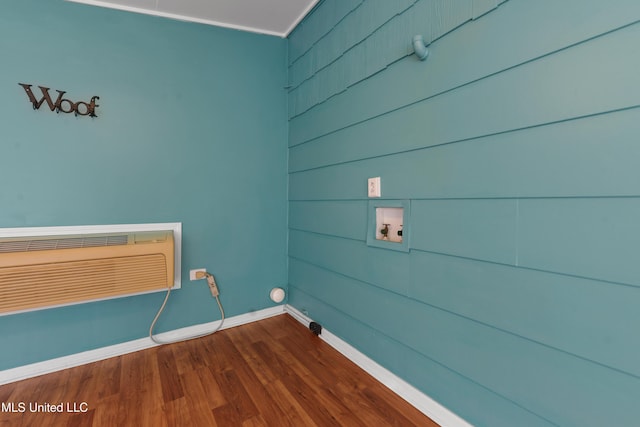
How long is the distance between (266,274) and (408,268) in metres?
1.42

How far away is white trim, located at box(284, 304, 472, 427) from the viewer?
129 cm

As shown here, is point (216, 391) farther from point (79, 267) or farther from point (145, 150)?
point (145, 150)

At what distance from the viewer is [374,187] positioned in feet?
5.35

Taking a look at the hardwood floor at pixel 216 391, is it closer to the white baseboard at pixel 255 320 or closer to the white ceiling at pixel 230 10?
the white baseboard at pixel 255 320

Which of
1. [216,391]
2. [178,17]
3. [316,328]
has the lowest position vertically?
[216,391]

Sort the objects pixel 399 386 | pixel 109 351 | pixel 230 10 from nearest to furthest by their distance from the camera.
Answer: pixel 399 386 → pixel 109 351 → pixel 230 10

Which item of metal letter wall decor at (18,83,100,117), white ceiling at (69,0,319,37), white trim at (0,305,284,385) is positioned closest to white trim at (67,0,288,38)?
white ceiling at (69,0,319,37)

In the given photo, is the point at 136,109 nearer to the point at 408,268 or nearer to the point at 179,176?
the point at 179,176

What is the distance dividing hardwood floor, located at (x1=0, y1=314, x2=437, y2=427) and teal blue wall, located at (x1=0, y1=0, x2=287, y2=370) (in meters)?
0.28

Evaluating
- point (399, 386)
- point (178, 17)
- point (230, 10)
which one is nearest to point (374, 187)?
point (399, 386)

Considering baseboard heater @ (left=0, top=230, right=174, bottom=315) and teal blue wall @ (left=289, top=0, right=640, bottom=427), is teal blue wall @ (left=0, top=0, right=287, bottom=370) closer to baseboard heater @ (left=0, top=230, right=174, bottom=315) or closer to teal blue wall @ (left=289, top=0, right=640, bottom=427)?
baseboard heater @ (left=0, top=230, right=174, bottom=315)

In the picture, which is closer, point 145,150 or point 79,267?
point 79,267

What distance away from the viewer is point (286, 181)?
8.48 feet

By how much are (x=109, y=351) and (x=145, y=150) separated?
1375mm
